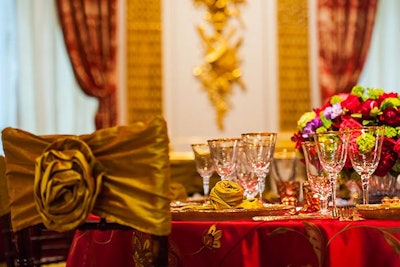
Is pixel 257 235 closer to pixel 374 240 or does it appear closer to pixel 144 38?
pixel 374 240

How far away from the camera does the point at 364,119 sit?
242 cm

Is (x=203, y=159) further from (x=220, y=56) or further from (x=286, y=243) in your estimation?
(x=220, y=56)

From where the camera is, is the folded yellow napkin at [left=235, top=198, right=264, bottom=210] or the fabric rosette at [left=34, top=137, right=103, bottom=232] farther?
the folded yellow napkin at [left=235, top=198, right=264, bottom=210]

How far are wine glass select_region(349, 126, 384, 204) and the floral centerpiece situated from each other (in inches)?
10.2

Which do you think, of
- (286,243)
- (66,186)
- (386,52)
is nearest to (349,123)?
(286,243)

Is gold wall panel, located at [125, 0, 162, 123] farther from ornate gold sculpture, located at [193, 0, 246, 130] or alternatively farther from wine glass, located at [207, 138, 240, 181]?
wine glass, located at [207, 138, 240, 181]

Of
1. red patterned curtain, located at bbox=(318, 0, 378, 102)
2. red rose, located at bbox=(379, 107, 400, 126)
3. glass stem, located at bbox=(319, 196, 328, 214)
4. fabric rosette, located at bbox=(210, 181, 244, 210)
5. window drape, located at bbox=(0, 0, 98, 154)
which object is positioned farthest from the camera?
red patterned curtain, located at bbox=(318, 0, 378, 102)

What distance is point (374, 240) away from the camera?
1677mm

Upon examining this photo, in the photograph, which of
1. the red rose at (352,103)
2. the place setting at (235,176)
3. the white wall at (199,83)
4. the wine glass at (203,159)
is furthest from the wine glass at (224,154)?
the white wall at (199,83)

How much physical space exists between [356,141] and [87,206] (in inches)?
29.4

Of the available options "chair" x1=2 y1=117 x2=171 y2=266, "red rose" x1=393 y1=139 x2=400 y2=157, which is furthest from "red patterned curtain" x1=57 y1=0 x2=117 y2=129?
"chair" x1=2 y1=117 x2=171 y2=266

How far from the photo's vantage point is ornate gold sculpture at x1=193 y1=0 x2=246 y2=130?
5617mm

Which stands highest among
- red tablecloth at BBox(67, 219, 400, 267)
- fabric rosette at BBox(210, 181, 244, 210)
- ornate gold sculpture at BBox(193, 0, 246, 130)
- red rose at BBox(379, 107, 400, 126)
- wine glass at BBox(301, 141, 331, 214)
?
ornate gold sculpture at BBox(193, 0, 246, 130)

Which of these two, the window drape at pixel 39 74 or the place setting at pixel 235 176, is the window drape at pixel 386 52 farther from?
the place setting at pixel 235 176
